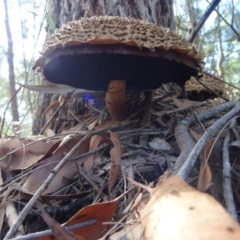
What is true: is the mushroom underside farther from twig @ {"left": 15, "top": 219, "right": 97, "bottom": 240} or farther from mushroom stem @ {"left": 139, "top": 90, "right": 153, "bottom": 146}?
twig @ {"left": 15, "top": 219, "right": 97, "bottom": 240}

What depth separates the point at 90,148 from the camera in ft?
4.09

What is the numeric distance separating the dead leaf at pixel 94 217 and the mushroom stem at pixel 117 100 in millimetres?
751

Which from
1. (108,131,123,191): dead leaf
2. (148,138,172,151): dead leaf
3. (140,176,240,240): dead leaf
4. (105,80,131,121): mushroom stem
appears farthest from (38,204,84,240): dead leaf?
(105,80,131,121): mushroom stem

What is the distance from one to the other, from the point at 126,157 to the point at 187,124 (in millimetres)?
244

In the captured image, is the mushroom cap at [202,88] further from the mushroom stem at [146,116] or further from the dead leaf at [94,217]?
the dead leaf at [94,217]

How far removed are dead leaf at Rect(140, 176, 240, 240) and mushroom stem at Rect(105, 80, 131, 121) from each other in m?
0.89

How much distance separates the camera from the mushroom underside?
1.18 meters

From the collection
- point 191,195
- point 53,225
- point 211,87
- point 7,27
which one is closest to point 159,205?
point 191,195

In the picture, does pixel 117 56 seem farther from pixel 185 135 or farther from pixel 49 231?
pixel 49 231

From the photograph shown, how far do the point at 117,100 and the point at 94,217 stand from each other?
0.78 meters

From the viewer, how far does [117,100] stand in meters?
1.52

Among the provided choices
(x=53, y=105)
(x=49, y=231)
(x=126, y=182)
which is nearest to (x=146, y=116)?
(x=126, y=182)

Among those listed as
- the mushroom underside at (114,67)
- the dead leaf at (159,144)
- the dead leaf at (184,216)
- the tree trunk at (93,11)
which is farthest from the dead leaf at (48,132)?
the dead leaf at (184,216)

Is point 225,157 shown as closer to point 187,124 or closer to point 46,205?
point 187,124
